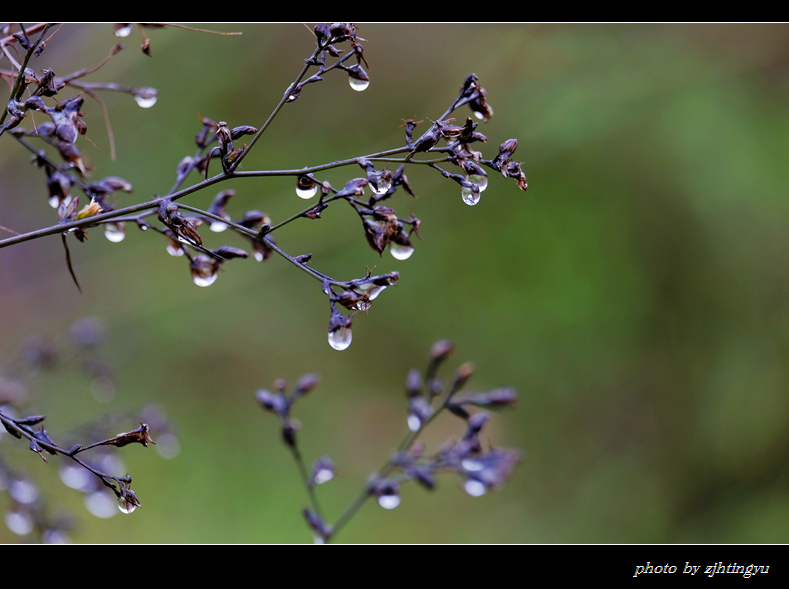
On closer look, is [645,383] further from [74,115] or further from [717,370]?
[74,115]

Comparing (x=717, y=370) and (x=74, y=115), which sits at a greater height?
(x=74, y=115)

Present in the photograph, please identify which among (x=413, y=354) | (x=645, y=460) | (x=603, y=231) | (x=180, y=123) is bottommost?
(x=645, y=460)

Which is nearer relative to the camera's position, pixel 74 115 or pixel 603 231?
pixel 74 115

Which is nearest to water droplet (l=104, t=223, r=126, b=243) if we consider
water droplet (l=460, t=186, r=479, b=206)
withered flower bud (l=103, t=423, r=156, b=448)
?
withered flower bud (l=103, t=423, r=156, b=448)

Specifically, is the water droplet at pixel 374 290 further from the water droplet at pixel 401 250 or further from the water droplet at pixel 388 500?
the water droplet at pixel 388 500

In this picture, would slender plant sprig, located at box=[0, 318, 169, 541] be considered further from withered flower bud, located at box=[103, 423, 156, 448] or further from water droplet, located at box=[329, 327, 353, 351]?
water droplet, located at box=[329, 327, 353, 351]

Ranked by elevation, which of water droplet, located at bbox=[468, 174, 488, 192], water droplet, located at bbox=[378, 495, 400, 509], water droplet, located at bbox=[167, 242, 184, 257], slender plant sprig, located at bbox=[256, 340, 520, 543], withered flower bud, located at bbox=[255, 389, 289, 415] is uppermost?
water droplet, located at bbox=[167, 242, 184, 257]

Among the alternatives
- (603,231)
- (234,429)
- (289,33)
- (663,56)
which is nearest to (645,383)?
(603,231)

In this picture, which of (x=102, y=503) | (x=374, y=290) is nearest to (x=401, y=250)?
(x=374, y=290)
